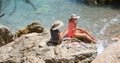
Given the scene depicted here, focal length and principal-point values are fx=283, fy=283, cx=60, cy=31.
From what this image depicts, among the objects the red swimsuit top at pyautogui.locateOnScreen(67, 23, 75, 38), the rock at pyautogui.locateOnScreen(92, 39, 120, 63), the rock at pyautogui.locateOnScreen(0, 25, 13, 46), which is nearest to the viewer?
the rock at pyautogui.locateOnScreen(92, 39, 120, 63)

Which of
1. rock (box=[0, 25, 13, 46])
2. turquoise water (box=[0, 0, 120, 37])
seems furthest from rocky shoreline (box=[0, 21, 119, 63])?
turquoise water (box=[0, 0, 120, 37])

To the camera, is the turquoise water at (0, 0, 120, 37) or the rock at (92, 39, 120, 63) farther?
the turquoise water at (0, 0, 120, 37)

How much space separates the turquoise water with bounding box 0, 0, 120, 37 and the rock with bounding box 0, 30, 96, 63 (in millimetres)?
6671

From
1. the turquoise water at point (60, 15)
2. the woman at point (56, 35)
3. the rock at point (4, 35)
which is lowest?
the turquoise water at point (60, 15)

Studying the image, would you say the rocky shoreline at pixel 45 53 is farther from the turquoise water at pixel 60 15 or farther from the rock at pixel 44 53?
the turquoise water at pixel 60 15

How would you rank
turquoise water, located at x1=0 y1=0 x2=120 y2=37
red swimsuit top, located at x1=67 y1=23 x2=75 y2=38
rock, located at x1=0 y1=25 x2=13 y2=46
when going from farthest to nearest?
turquoise water, located at x1=0 y1=0 x2=120 y2=37, rock, located at x1=0 y1=25 x2=13 y2=46, red swimsuit top, located at x1=67 y1=23 x2=75 y2=38

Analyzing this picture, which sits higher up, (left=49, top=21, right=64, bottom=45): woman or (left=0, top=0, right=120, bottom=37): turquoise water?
(left=49, top=21, right=64, bottom=45): woman

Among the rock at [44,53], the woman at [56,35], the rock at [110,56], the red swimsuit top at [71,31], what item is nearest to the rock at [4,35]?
the rock at [44,53]

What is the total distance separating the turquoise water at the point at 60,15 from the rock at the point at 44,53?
21.9 ft

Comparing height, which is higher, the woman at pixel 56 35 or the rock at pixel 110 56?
the rock at pixel 110 56

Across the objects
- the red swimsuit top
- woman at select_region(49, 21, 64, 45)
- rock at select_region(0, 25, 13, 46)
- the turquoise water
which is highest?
woman at select_region(49, 21, 64, 45)

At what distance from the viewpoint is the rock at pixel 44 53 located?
723 centimetres

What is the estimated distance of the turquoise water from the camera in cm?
1605

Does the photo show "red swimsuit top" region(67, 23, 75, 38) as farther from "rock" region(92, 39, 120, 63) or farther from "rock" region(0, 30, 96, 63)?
"rock" region(92, 39, 120, 63)
